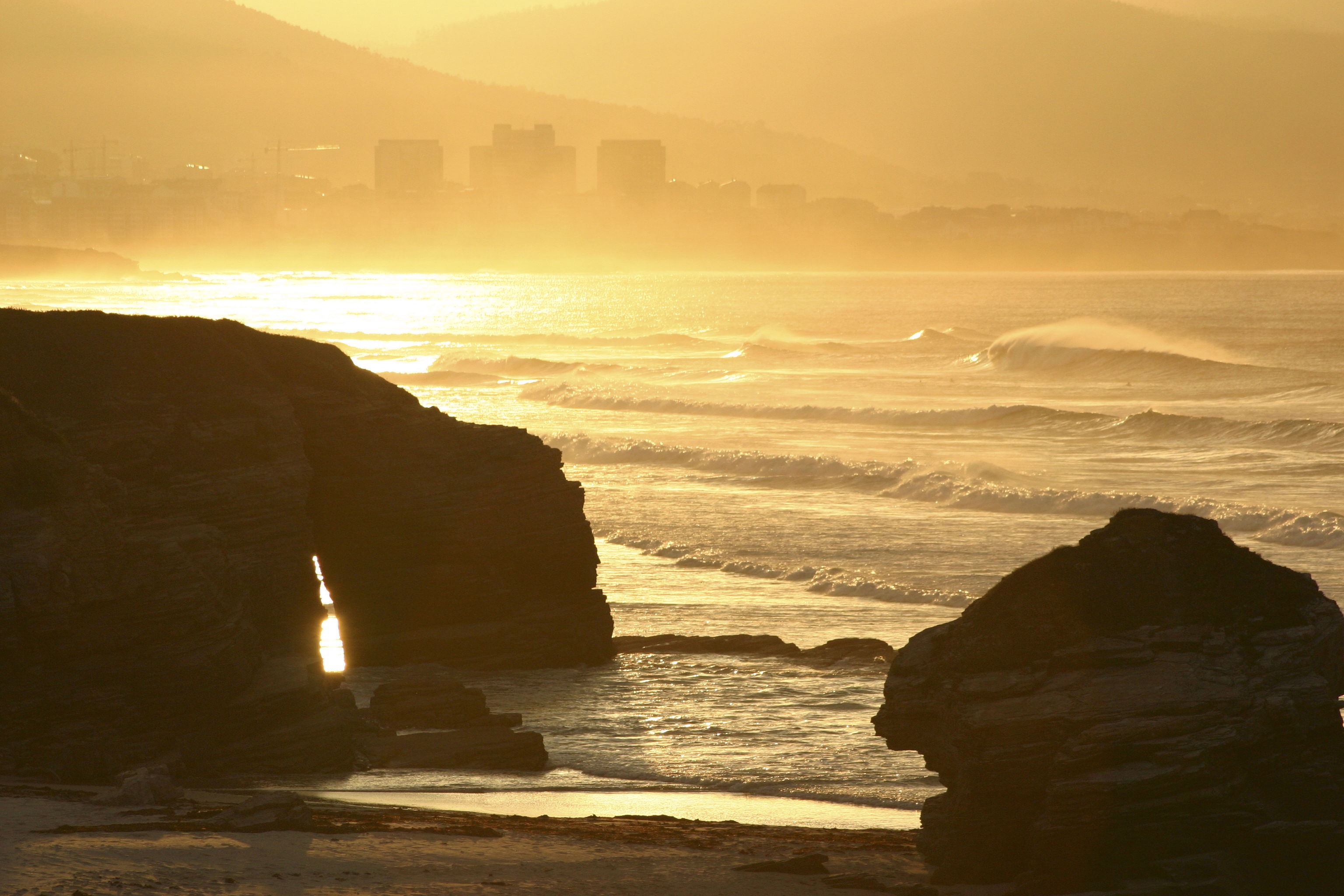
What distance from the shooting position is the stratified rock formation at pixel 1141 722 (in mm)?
9539

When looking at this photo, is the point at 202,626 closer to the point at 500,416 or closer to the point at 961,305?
the point at 500,416

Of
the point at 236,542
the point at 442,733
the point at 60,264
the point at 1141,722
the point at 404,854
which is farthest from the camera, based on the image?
the point at 60,264

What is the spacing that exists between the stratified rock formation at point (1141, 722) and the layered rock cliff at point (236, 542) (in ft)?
22.1

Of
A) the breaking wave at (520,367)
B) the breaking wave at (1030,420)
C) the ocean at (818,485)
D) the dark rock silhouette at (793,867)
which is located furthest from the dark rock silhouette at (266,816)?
the breaking wave at (520,367)

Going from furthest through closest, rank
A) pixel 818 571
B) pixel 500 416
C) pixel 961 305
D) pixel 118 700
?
pixel 961 305, pixel 500 416, pixel 818 571, pixel 118 700

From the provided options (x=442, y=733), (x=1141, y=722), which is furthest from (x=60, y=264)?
(x=1141, y=722)

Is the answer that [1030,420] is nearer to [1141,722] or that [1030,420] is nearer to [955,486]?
[955,486]

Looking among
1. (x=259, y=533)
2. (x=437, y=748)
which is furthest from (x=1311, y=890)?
(x=259, y=533)

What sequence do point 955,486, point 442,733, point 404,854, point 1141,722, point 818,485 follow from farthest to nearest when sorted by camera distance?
point 818,485 → point 955,486 → point 442,733 → point 404,854 → point 1141,722

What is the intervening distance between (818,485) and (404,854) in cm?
2619

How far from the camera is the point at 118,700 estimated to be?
41.9 ft

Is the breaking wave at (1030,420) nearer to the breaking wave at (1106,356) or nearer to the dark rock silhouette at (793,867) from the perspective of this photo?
the breaking wave at (1106,356)

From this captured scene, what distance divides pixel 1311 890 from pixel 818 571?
49.1ft

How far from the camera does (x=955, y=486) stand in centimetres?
3328
